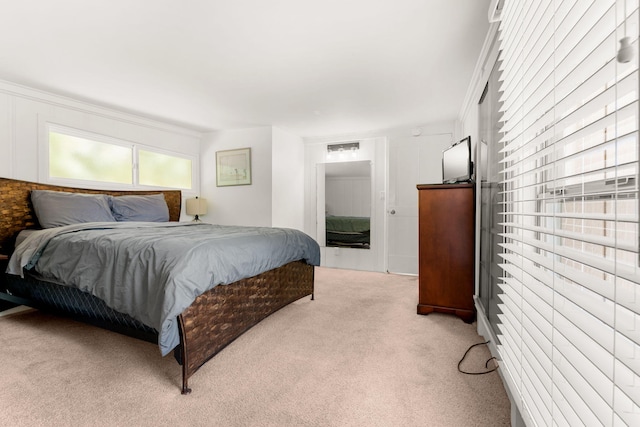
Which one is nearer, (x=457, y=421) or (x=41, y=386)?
(x=457, y=421)

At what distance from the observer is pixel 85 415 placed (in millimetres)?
1427

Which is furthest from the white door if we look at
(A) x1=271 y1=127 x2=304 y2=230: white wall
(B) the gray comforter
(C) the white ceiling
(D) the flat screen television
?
(B) the gray comforter

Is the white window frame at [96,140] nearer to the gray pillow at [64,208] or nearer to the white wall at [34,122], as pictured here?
the white wall at [34,122]

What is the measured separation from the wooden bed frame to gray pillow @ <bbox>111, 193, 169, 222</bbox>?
0.39m

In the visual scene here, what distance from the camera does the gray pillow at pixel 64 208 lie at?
2918 millimetres

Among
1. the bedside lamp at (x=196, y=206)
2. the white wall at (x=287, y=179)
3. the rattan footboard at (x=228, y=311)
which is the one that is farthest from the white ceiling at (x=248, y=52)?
the rattan footboard at (x=228, y=311)

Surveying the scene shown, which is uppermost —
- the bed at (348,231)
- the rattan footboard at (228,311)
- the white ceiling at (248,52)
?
the white ceiling at (248,52)

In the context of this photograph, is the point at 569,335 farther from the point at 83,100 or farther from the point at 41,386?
the point at 83,100

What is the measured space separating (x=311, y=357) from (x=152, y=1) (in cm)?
246

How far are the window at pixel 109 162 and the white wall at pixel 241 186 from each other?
0.38 m

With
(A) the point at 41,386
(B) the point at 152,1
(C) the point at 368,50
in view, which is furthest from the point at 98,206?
(C) the point at 368,50

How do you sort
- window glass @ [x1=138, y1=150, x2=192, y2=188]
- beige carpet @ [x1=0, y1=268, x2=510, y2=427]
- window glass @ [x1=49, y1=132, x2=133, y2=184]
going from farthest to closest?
window glass @ [x1=138, y1=150, x2=192, y2=188]
window glass @ [x1=49, y1=132, x2=133, y2=184]
beige carpet @ [x1=0, y1=268, x2=510, y2=427]

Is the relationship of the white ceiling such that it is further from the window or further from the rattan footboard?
the rattan footboard

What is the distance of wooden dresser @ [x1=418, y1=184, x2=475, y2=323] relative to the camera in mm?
Answer: 2635
